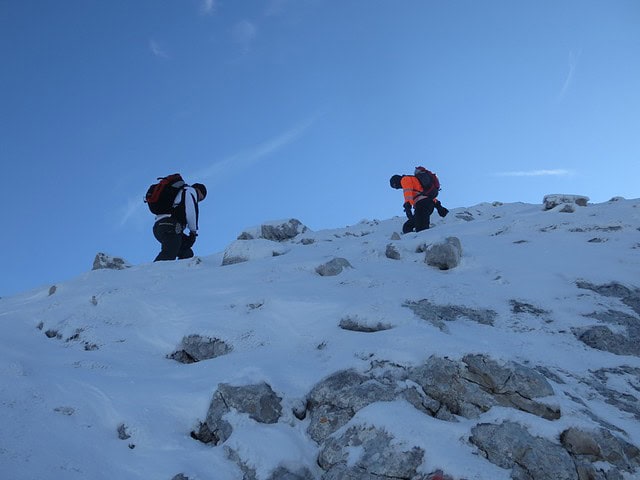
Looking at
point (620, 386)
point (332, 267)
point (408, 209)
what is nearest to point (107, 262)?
point (332, 267)

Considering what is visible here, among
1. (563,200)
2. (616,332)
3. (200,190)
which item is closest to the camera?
(616,332)

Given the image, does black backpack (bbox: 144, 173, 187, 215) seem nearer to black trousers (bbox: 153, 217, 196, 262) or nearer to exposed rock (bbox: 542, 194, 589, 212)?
black trousers (bbox: 153, 217, 196, 262)

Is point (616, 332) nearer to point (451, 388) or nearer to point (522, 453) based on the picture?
point (451, 388)

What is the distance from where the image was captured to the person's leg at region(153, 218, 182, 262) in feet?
40.7

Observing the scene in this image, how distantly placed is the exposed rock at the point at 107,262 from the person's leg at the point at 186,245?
132 centimetres

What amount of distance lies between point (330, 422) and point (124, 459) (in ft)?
6.45

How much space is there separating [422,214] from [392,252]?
482cm

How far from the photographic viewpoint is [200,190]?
12.9 m

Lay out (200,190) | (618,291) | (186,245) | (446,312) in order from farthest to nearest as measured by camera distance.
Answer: (186,245), (200,190), (618,291), (446,312)

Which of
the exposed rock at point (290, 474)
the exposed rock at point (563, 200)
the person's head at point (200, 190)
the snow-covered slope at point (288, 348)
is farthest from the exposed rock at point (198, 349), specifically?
the exposed rock at point (563, 200)

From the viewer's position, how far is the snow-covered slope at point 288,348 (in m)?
5.01

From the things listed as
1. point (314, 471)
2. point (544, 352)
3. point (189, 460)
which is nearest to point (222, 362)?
point (189, 460)

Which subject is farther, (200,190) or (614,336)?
(200,190)

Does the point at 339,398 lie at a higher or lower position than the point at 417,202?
lower
